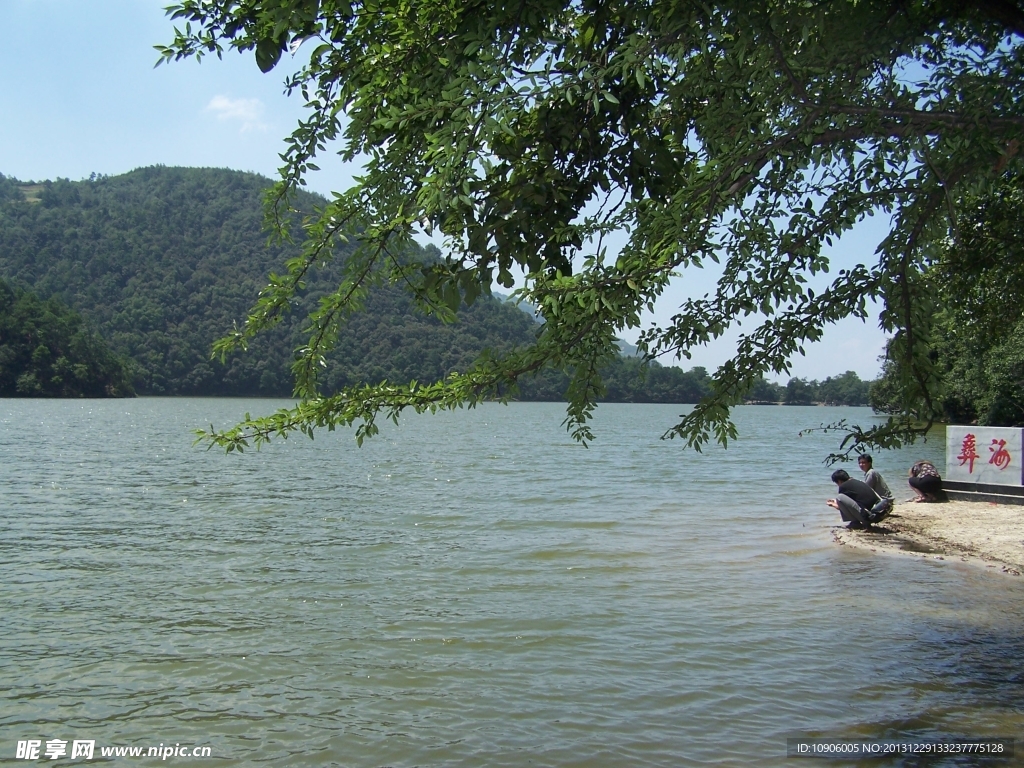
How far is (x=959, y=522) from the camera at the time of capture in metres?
17.0

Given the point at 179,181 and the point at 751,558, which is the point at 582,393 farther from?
the point at 179,181

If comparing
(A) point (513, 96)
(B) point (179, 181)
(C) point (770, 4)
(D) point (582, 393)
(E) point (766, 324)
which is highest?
(B) point (179, 181)

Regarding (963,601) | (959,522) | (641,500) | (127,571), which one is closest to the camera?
(963,601)

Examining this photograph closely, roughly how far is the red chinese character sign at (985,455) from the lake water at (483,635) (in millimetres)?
3695

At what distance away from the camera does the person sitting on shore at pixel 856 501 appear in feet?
55.6

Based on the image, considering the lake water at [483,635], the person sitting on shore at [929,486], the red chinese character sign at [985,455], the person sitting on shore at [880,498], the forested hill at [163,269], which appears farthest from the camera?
the forested hill at [163,269]

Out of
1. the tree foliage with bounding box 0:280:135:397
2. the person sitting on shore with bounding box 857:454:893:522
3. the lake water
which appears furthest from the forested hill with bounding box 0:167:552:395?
the person sitting on shore with bounding box 857:454:893:522

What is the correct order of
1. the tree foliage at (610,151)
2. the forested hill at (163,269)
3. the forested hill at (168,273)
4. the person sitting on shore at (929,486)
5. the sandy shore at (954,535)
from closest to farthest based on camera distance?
the tree foliage at (610,151)
the sandy shore at (954,535)
the person sitting on shore at (929,486)
the forested hill at (168,273)
the forested hill at (163,269)

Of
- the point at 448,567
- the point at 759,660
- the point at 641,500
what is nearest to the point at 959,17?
the point at 759,660

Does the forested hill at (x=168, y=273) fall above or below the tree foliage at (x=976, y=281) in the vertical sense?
above

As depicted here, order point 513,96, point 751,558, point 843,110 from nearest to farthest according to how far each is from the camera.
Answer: point 513,96
point 843,110
point 751,558

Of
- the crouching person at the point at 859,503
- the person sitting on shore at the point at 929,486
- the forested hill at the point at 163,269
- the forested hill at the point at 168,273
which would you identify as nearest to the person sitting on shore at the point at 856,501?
the crouching person at the point at 859,503

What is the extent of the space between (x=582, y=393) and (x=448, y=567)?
9.46m

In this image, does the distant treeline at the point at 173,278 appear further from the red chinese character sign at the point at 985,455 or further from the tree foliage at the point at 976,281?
the tree foliage at the point at 976,281
